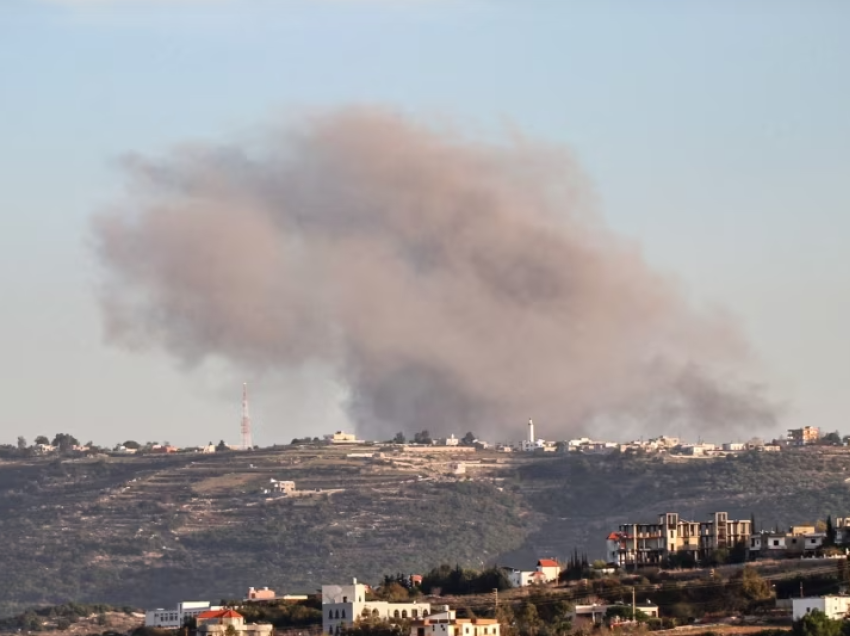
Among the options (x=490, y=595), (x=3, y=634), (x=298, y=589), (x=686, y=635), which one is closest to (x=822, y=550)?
(x=490, y=595)

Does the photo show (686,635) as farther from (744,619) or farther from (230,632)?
(230,632)

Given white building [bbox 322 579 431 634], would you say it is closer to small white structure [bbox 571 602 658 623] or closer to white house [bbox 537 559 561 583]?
small white structure [bbox 571 602 658 623]

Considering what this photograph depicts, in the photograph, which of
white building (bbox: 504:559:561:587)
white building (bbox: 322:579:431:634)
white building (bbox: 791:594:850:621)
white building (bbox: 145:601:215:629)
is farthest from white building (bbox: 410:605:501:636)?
white building (bbox: 145:601:215:629)

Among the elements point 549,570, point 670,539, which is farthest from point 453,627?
point 549,570

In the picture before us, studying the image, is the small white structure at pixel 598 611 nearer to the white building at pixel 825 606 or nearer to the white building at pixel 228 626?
the white building at pixel 825 606

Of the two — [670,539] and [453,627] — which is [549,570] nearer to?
[670,539]
